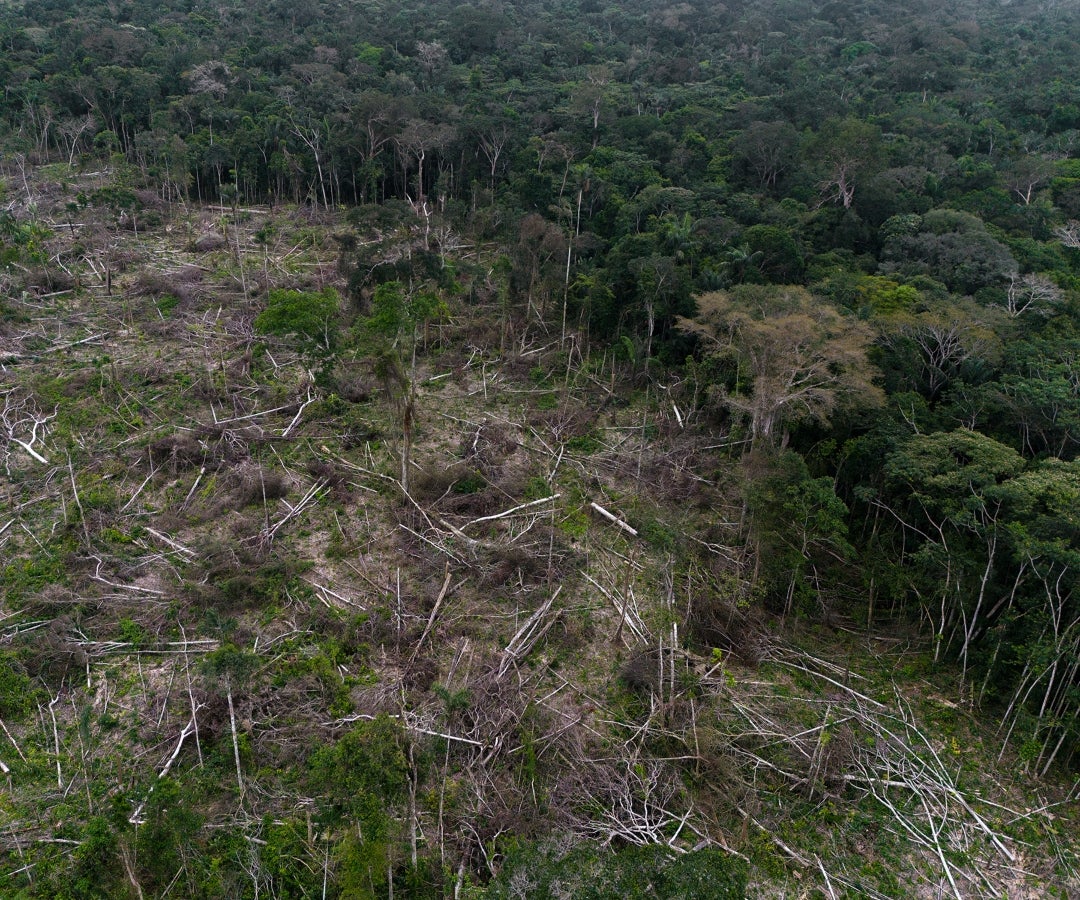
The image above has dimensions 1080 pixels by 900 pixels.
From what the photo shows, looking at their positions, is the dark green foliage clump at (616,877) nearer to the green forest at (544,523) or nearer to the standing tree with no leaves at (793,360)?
the green forest at (544,523)

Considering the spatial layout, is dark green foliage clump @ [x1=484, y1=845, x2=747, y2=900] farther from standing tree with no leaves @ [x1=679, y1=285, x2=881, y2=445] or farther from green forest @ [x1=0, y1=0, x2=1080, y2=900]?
standing tree with no leaves @ [x1=679, y1=285, x2=881, y2=445]

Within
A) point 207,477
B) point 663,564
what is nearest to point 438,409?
point 207,477

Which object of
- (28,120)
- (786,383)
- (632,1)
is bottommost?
(786,383)

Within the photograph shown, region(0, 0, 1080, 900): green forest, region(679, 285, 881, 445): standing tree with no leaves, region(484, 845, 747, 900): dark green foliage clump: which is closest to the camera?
region(484, 845, 747, 900): dark green foliage clump

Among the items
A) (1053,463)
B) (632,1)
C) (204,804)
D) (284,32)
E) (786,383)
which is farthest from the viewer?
(632,1)

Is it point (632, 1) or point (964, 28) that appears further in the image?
point (632, 1)

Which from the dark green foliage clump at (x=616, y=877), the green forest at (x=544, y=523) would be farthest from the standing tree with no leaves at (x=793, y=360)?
the dark green foliage clump at (x=616, y=877)

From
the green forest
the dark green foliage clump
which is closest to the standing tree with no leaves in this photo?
the green forest

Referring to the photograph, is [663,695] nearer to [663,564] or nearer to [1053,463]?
[663,564]
